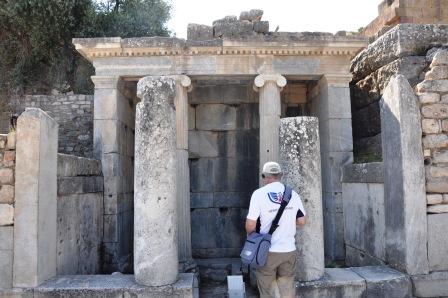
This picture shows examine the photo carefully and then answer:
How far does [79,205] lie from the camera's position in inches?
275

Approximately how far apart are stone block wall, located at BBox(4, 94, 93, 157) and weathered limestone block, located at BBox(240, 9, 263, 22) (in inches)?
201

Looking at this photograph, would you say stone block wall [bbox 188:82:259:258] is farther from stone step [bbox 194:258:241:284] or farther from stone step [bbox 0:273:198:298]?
stone step [bbox 0:273:198:298]

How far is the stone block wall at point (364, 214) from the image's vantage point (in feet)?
21.7

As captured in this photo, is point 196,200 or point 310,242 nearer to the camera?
point 310,242

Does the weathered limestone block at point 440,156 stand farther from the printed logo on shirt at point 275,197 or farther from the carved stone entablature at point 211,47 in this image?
the carved stone entablature at point 211,47

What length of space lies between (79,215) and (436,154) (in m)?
5.62

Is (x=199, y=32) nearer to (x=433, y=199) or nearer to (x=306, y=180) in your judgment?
(x=306, y=180)

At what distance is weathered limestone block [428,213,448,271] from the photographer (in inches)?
219

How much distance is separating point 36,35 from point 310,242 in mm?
12347

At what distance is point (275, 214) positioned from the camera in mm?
4535

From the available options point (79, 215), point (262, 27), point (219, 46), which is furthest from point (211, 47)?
point (79, 215)

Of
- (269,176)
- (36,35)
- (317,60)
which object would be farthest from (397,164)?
(36,35)

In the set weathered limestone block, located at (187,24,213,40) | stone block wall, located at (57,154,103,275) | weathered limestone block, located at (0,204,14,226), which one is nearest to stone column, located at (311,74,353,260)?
weathered limestone block, located at (187,24,213,40)

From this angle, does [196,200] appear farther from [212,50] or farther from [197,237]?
[212,50]
